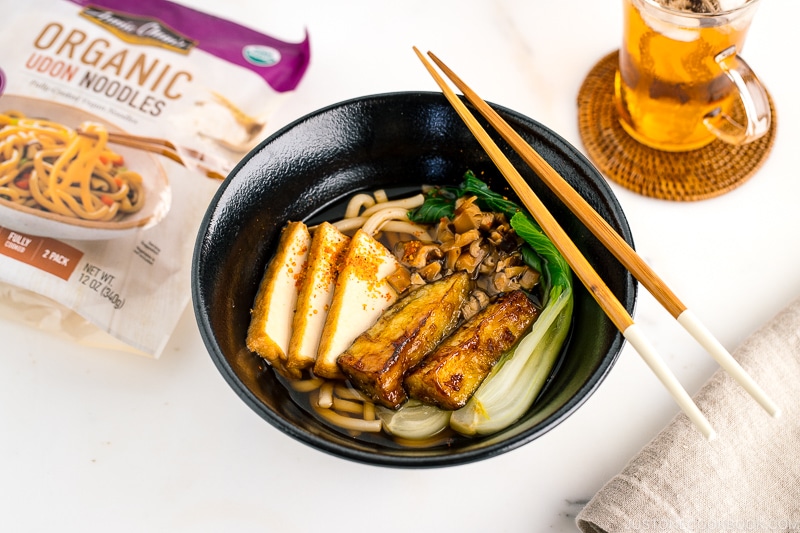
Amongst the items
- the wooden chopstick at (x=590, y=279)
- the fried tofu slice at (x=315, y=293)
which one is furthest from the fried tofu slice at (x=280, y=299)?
the wooden chopstick at (x=590, y=279)

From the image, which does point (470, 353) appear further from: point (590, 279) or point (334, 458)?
point (334, 458)

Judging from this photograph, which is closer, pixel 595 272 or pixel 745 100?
pixel 595 272

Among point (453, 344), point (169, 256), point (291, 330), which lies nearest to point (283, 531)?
point (291, 330)

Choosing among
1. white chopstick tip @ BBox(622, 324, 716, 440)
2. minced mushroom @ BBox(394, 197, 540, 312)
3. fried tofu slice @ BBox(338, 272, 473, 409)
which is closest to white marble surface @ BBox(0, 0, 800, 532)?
fried tofu slice @ BBox(338, 272, 473, 409)

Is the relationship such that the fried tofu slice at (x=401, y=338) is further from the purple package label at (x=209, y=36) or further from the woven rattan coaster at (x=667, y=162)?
the purple package label at (x=209, y=36)

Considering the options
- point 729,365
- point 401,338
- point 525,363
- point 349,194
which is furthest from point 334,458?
point 729,365
